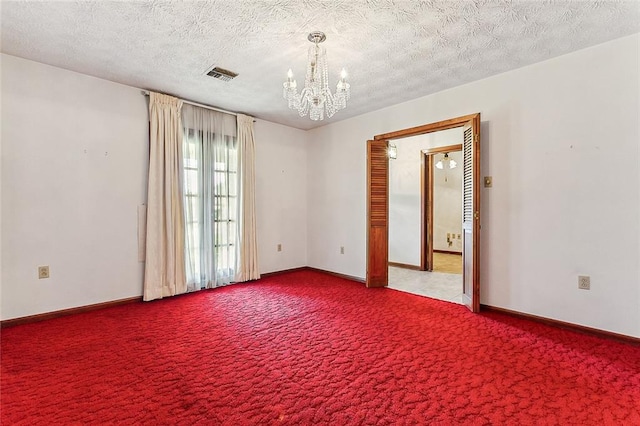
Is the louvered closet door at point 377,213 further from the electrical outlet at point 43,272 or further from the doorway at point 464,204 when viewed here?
the electrical outlet at point 43,272

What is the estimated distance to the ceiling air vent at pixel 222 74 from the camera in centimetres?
310

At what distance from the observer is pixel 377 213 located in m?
4.39

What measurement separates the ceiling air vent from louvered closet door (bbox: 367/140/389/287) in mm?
2109

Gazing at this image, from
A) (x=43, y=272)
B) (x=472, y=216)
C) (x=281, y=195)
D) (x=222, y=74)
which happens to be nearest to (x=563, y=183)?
(x=472, y=216)

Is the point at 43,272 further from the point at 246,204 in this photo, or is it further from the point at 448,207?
the point at 448,207

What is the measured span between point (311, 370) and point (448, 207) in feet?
22.6

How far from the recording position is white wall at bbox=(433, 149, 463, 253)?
761cm

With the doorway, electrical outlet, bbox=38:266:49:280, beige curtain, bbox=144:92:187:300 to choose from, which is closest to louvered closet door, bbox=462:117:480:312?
the doorway

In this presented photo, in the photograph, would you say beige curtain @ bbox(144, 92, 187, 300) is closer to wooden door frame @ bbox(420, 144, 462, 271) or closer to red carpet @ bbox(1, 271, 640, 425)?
red carpet @ bbox(1, 271, 640, 425)

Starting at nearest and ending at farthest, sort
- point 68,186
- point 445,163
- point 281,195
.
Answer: point 68,186 → point 281,195 → point 445,163

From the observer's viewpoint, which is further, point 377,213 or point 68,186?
point 377,213

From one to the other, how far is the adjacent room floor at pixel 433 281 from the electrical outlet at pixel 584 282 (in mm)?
1208

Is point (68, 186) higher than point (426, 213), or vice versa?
point (68, 186)

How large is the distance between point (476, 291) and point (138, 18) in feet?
13.4
